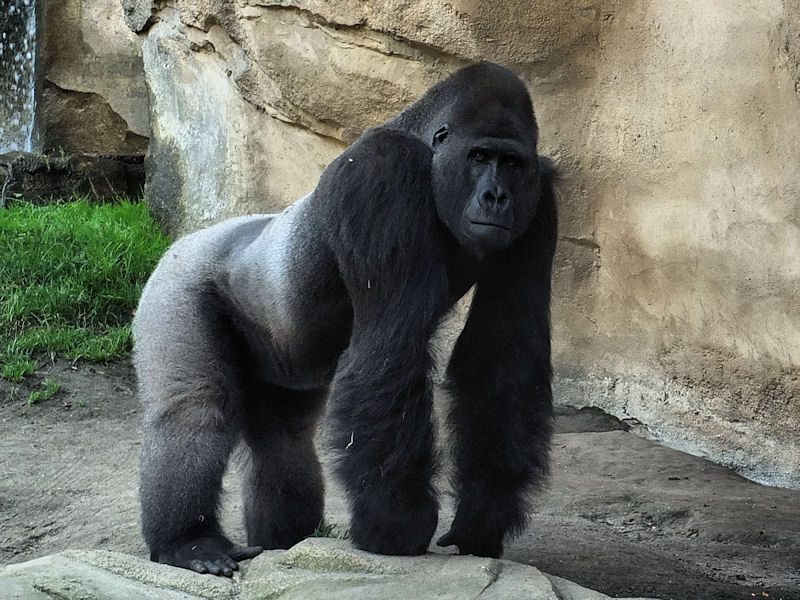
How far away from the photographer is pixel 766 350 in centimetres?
497

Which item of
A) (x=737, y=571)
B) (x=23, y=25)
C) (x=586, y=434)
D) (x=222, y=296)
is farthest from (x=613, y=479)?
(x=23, y=25)

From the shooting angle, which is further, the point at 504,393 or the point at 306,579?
the point at 504,393

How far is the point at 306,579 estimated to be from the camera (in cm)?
307

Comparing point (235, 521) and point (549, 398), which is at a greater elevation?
point (549, 398)

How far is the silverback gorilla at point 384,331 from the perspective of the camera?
326 cm

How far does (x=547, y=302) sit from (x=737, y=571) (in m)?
Answer: 1.27

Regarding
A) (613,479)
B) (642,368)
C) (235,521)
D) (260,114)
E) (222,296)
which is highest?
(260,114)

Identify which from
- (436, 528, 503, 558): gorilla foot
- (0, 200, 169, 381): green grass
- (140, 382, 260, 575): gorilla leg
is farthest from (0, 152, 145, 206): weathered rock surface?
(436, 528, 503, 558): gorilla foot

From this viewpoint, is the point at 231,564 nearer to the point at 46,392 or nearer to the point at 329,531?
the point at 329,531

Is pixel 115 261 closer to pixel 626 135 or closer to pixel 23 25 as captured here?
pixel 626 135

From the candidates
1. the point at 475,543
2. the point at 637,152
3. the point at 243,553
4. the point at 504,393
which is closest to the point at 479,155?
the point at 504,393

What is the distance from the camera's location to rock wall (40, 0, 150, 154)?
33.3 ft

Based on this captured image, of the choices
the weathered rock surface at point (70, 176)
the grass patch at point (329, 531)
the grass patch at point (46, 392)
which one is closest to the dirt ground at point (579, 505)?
the grass patch at point (46, 392)

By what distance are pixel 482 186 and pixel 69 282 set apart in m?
4.32
